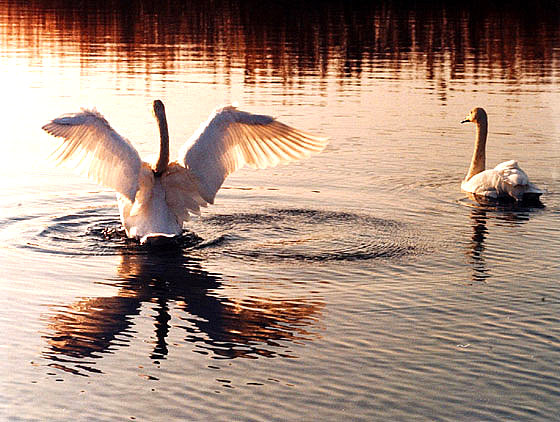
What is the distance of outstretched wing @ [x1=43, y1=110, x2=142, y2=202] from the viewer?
37.6ft

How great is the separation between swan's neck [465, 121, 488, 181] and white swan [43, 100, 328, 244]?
3.96m

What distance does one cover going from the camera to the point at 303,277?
412 inches

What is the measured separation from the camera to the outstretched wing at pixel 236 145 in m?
12.0

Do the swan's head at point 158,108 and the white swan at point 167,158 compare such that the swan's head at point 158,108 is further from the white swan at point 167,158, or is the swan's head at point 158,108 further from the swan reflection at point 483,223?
the swan reflection at point 483,223

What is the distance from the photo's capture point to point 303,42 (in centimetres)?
3566

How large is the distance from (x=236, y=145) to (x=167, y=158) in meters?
0.79

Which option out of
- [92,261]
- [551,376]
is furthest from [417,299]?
[92,261]

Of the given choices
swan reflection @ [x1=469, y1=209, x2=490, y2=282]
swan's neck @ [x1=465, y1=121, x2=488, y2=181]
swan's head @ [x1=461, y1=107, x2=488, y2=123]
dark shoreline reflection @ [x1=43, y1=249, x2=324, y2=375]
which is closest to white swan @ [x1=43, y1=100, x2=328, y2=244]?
dark shoreline reflection @ [x1=43, y1=249, x2=324, y2=375]

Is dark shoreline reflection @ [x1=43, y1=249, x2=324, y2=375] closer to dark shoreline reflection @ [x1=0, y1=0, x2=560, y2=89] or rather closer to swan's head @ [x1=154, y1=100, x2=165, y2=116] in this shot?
swan's head @ [x1=154, y1=100, x2=165, y2=116]

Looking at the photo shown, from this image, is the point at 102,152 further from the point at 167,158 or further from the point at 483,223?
the point at 483,223

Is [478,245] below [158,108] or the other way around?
below

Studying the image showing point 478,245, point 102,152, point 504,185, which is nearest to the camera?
point 102,152

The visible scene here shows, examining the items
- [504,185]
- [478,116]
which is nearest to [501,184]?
[504,185]

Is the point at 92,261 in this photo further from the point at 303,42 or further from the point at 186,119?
the point at 303,42
